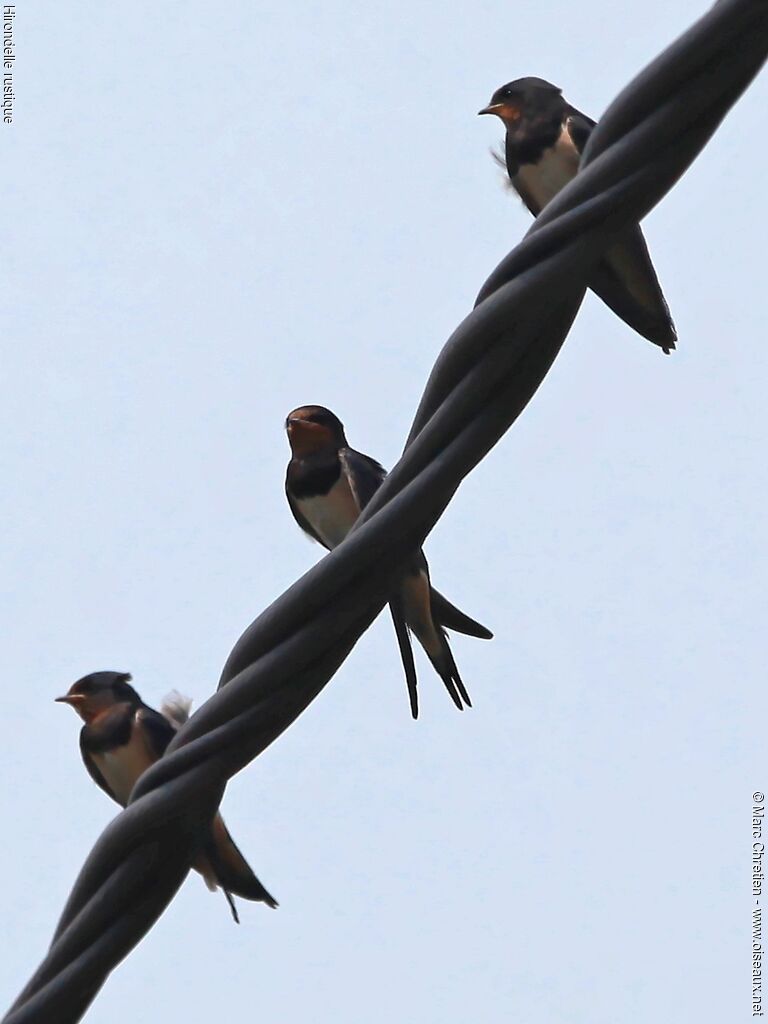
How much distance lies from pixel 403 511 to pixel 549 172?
9.43ft

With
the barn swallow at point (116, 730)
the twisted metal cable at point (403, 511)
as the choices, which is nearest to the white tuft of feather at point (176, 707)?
the barn swallow at point (116, 730)

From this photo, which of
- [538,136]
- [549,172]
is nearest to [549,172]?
[549,172]

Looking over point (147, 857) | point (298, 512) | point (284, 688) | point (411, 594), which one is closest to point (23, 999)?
point (147, 857)

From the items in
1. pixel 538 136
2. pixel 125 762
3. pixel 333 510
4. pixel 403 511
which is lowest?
pixel 403 511

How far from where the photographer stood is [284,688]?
59.0 inches

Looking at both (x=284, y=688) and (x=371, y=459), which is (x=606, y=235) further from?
(x=371, y=459)

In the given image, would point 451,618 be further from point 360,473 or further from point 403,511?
point 403,511

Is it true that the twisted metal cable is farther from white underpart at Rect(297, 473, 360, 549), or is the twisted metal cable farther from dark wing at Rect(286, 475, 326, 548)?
dark wing at Rect(286, 475, 326, 548)

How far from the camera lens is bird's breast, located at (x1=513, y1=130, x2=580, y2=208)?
424 centimetres

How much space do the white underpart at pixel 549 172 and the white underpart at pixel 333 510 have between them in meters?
0.80

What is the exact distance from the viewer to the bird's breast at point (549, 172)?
424 centimetres

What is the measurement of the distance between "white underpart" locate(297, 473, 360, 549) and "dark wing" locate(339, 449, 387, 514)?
0.10 ft

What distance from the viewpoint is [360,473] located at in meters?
4.41

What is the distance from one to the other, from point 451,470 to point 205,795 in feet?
1.08
